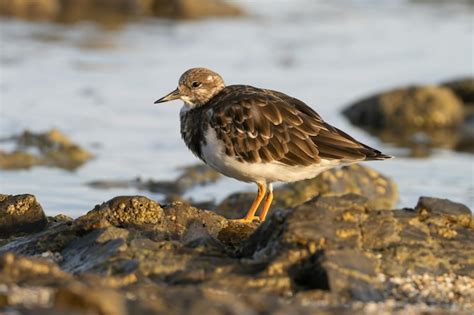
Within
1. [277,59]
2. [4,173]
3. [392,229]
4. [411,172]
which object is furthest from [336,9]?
[392,229]

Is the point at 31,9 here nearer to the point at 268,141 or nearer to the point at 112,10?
the point at 112,10

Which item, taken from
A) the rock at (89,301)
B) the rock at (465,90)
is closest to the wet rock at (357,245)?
the rock at (89,301)

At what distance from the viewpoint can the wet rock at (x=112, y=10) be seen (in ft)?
53.7

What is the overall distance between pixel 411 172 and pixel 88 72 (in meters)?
4.99

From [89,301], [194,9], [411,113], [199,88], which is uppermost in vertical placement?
[194,9]

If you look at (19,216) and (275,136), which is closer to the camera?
(19,216)

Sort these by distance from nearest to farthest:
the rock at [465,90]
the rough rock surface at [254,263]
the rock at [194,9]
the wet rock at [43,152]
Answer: the rough rock surface at [254,263] < the wet rock at [43,152] < the rock at [465,90] < the rock at [194,9]

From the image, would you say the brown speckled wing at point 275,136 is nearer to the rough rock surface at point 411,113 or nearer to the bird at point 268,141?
the bird at point 268,141

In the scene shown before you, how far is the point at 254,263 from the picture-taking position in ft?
13.9

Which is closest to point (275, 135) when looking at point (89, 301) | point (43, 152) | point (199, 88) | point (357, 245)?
point (199, 88)

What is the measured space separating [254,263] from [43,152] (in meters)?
5.01

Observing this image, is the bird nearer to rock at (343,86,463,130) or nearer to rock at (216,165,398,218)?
rock at (216,165,398,218)

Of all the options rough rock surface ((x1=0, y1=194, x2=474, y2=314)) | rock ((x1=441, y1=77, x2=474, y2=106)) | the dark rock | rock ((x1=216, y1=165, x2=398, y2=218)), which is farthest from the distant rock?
rock ((x1=441, y1=77, x2=474, y2=106))

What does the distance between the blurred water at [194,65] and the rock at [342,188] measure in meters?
0.23
